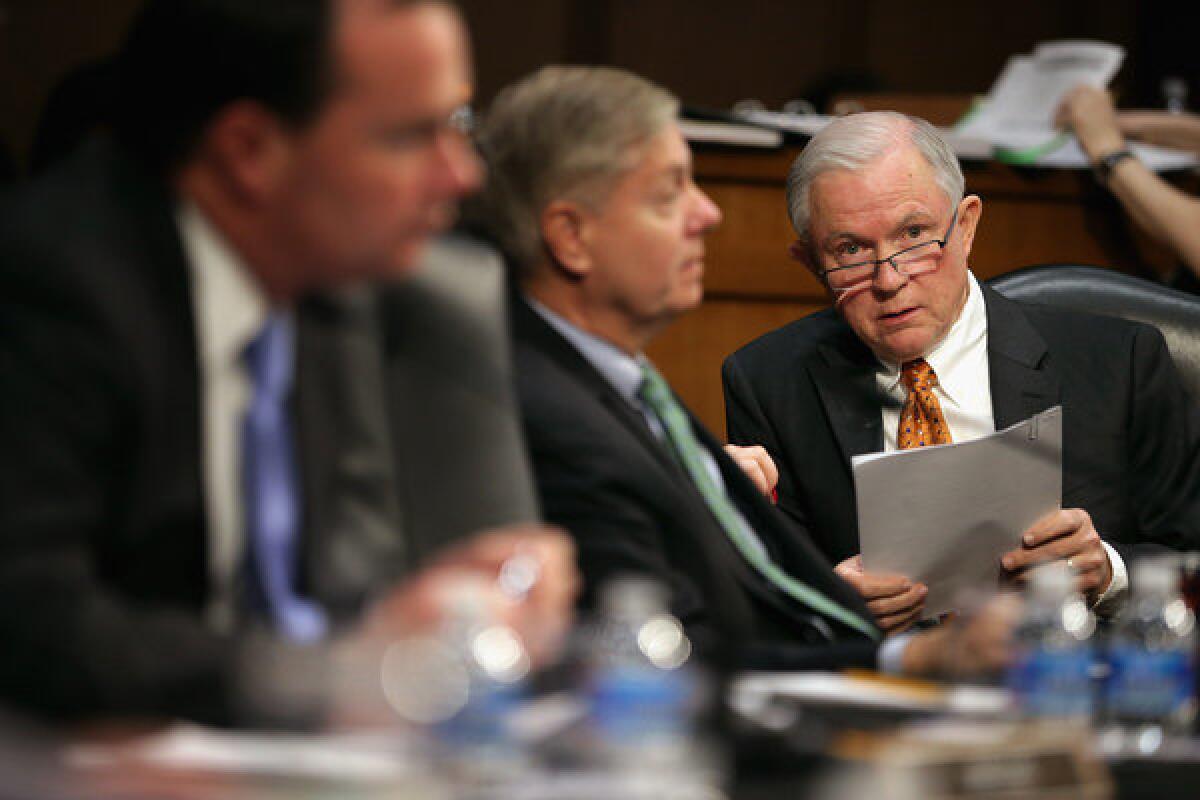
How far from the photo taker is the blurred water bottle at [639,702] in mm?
1280

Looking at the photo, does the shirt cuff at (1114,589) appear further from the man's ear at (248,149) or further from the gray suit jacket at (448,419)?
the man's ear at (248,149)

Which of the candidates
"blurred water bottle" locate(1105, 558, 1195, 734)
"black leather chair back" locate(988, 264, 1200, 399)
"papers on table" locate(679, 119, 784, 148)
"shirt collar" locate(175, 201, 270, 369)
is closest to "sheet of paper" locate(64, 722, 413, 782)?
"shirt collar" locate(175, 201, 270, 369)

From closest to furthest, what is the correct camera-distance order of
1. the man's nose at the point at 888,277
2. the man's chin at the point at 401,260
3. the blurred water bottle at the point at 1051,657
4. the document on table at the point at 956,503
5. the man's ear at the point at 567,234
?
the blurred water bottle at the point at 1051,657 < the man's chin at the point at 401,260 < the man's ear at the point at 567,234 < the document on table at the point at 956,503 < the man's nose at the point at 888,277

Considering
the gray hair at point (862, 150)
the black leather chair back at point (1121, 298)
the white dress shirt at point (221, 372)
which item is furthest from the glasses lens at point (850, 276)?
the white dress shirt at point (221, 372)

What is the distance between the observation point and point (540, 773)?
4.17 feet

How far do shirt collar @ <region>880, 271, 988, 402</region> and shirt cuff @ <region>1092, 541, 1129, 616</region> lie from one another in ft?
1.31

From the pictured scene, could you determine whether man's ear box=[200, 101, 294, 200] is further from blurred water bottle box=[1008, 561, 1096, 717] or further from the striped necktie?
blurred water bottle box=[1008, 561, 1096, 717]

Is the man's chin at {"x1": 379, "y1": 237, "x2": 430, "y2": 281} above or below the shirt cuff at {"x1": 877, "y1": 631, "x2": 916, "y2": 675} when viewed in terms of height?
above

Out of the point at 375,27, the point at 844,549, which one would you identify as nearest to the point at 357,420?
the point at 375,27

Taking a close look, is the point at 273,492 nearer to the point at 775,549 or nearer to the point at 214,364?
the point at 214,364

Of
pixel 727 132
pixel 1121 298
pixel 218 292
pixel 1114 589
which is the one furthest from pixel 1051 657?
pixel 727 132

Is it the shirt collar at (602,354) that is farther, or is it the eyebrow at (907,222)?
the eyebrow at (907,222)

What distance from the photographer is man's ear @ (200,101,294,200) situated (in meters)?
1.51

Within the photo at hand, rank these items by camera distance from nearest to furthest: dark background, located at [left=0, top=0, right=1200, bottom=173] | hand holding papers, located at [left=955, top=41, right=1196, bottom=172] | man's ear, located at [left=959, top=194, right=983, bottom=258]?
man's ear, located at [left=959, top=194, right=983, bottom=258]
hand holding papers, located at [left=955, top=41, right=1196, bottom=172]
dark background, located at [left=0, top=0, right=1200, bottom=173]
